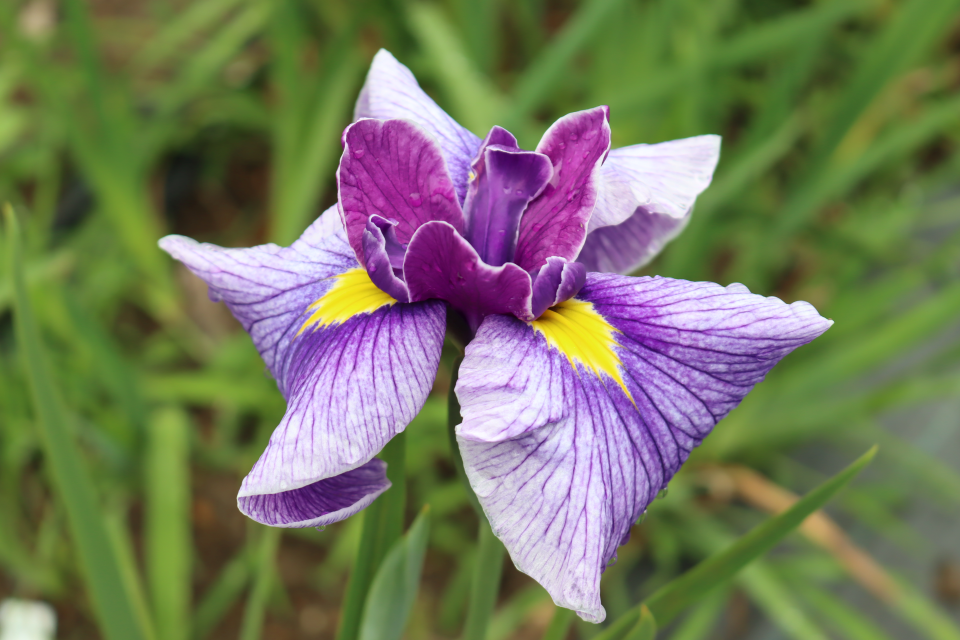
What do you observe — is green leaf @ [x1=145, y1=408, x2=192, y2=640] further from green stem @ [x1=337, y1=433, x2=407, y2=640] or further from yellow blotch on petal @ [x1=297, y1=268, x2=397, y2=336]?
yellow blotch on petal @ [x1=297, y1=268, x2=397, y2=336]

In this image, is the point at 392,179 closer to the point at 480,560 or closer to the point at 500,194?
the point at 500,194

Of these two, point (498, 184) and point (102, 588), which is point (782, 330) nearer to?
point (498, 184)

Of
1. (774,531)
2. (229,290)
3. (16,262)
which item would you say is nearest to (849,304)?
(774,531)

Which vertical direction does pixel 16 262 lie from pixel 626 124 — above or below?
above

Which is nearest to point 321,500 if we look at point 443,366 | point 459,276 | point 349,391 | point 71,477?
point 349,391

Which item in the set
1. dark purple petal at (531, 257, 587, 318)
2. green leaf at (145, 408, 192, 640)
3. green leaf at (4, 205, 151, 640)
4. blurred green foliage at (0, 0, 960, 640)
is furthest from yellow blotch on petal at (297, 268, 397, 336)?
green leaf at (145, 408, 192, 640)

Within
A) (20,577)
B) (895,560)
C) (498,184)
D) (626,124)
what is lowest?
(895,560)
